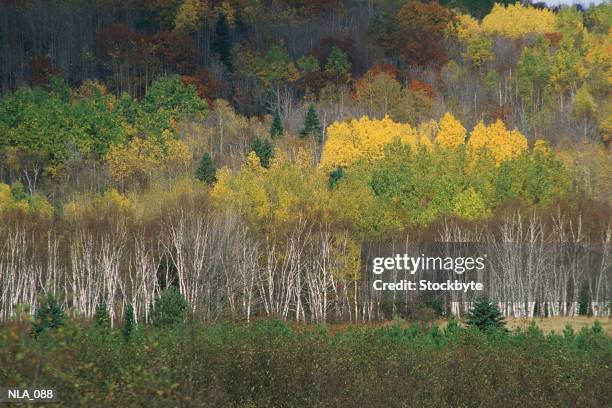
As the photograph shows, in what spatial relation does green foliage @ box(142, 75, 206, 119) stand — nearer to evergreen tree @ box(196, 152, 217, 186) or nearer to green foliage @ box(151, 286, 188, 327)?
evergreen tree @ box(196, 152, 217, 186)

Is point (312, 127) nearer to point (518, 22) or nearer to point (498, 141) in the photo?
A: point (498, 141)

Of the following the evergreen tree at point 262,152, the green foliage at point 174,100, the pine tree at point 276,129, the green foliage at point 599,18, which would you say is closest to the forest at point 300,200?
the green foliage at point 174,100

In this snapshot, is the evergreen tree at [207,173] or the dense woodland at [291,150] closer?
the dense woodland at [291,150]

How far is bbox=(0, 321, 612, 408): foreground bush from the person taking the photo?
18.2 metres

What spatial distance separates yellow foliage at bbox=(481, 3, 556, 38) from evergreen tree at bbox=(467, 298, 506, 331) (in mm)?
63259

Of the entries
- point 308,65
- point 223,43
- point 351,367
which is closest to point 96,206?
point 351,367

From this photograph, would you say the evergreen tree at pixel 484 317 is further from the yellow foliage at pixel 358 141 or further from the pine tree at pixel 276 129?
the pine tree at pixel 276 129

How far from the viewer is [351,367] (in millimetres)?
20812

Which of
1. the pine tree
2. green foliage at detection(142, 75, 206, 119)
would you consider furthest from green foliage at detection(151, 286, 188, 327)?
green foliage at detection(142, 75, 206, 119)

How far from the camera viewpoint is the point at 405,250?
4416 centimetres

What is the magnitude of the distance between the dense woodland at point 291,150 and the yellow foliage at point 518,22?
0.30m

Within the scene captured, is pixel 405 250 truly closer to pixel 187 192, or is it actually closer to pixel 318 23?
pixel 187 192

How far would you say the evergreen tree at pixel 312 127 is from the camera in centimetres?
6775

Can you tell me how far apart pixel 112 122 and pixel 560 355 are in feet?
156
